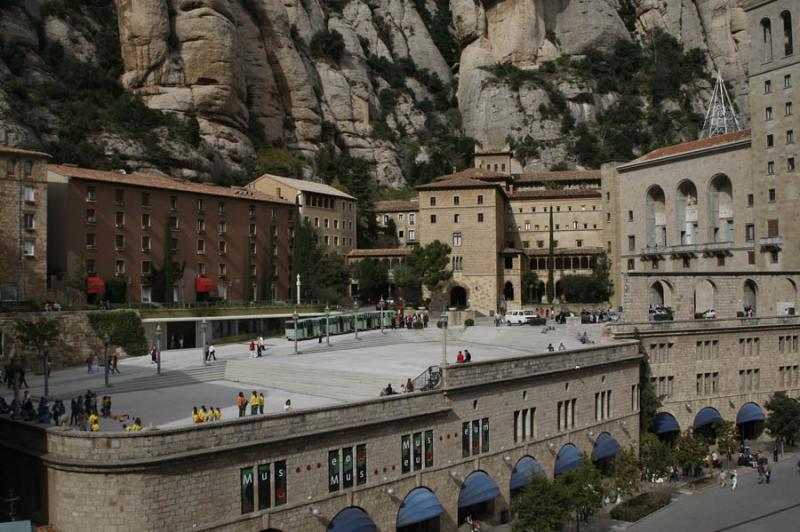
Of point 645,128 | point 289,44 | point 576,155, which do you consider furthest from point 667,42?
point 289,44

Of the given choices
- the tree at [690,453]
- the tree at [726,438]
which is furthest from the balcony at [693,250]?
the tree at [690,453]

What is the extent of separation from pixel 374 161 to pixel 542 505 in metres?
81.2

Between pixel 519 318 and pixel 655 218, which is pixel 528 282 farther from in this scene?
pixel 519 318

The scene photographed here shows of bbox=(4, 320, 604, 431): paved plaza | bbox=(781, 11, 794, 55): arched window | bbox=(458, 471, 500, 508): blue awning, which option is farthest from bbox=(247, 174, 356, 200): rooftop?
bbox=(458, 471, 500, 508): blue awning

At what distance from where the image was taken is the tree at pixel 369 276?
7188 cm

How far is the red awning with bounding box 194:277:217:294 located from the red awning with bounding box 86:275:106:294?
7994mm

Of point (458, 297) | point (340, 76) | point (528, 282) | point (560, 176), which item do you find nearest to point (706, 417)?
point (528, 282)

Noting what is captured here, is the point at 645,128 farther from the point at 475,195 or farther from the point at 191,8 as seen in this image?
the point at 191,8

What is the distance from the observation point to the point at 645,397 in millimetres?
39562

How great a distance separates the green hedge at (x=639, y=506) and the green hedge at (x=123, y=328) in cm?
2751

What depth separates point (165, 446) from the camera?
19938 millimetres

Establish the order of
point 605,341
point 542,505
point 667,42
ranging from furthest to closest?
point 667,42 → point 605,341 → point 542,505

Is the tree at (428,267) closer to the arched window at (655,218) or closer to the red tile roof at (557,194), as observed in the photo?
the arched window at (655,218)

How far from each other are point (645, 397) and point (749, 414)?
941cm
